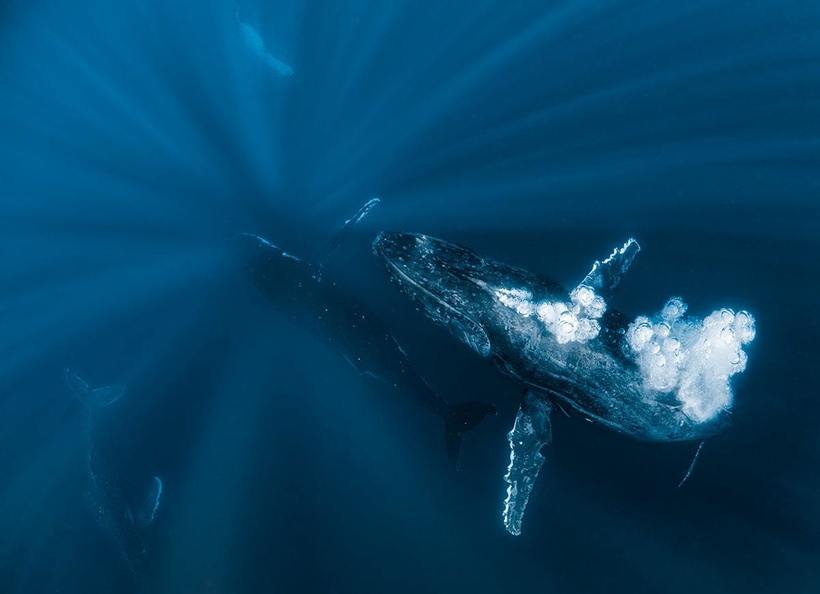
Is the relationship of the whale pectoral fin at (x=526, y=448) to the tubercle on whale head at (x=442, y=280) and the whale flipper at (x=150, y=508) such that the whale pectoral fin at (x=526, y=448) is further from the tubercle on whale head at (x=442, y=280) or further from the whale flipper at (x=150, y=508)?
the whale flipper at (x=150, y=508)

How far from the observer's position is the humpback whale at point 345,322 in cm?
717

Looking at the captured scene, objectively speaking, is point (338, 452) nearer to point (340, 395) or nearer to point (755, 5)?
point (340, 395)

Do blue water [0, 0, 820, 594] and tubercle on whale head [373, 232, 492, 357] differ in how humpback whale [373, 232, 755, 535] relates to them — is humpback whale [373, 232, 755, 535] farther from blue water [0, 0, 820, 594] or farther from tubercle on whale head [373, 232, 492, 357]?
blue water [0, 0, 820, 594]

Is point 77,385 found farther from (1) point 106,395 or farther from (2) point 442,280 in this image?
(2) point 442,280

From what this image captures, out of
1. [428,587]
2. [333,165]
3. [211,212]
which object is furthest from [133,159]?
[428,587]

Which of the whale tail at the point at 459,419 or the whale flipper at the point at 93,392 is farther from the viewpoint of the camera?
the whale flipper at the point at 93,392

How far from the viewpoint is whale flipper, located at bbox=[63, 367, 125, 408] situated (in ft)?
31.7

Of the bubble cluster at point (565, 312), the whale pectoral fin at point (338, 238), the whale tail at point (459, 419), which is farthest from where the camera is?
the whale pectoral fin at point (338, 238)

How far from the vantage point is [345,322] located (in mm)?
8141

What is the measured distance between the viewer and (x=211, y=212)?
1175 cm

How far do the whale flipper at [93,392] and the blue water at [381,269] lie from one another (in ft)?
1.00

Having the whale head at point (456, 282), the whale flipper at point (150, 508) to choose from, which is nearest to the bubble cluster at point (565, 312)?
the whale head at point (456, 282)

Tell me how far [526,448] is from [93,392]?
9.46 meters

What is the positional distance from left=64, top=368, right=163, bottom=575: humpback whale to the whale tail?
19.8 ft
